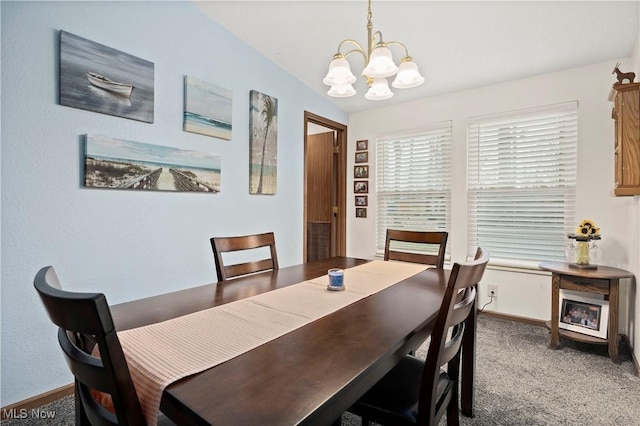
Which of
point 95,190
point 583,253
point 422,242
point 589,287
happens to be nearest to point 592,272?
point 589,287

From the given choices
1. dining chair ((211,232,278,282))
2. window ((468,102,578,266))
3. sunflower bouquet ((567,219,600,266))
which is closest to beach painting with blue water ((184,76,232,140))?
dining chair ((211,232,278,282))

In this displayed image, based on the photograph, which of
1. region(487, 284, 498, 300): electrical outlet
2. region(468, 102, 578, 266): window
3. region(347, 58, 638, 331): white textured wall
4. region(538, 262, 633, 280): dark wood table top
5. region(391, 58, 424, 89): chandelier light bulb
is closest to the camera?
region(391, 58, 424, 89): chandelier light bulb

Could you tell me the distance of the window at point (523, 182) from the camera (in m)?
2.92

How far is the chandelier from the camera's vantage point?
1.62m

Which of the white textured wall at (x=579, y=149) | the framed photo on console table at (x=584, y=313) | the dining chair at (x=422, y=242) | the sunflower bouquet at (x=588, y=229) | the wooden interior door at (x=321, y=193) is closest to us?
the dining chair at (x=422, y=242)

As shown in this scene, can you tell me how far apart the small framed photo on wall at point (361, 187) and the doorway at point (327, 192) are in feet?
0.49

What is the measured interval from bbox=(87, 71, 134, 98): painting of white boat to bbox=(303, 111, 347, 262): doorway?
2.24 meters

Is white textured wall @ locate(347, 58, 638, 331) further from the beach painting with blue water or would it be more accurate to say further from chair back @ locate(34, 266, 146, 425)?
chair back @ locate(34, 266, 146, 425)

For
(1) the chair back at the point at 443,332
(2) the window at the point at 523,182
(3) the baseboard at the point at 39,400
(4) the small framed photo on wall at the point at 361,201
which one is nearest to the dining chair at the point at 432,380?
(1) the chair back at the point at 443,332

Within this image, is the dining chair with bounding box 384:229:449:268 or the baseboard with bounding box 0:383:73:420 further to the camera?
the dining chair with bounding box 384:229:449:268

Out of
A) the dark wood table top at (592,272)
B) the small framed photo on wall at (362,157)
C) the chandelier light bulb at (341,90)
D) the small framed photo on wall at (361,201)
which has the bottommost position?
the dark wood table top at (592,272)

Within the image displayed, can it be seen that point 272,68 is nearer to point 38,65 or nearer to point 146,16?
point 146,16

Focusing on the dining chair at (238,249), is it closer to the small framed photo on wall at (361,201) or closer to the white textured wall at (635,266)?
the small framed photo on wall at (361,201)

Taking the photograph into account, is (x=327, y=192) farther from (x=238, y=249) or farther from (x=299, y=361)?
(x=299, y=361)
